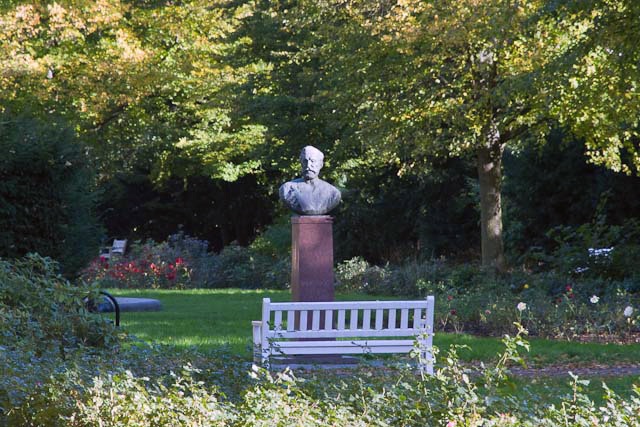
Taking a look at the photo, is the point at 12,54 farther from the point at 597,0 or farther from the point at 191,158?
the point at 597,0

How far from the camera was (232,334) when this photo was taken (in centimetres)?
1266

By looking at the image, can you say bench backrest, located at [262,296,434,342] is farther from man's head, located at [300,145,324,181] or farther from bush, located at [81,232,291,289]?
bush, located at [81,232,291,289]

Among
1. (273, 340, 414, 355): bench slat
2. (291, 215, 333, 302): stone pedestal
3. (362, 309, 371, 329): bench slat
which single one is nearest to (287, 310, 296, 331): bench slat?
(273, 340, 414, 355): bench slat

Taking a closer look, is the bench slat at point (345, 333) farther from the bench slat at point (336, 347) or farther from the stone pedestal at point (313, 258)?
the stone pedestal at point (313, 258)

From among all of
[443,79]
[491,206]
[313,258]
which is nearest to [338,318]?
[313,258]

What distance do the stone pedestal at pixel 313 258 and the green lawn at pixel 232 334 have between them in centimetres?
92

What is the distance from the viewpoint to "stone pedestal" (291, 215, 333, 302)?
34.8 ft

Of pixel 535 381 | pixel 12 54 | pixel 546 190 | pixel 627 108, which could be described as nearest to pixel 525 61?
pixel 627 108

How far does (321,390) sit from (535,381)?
2996mm

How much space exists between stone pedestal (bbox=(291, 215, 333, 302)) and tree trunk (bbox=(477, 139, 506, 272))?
30.8 feet

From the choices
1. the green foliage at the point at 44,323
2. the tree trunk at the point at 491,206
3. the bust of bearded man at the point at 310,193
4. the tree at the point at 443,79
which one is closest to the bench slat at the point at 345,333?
the green foliage at the point at 44,323

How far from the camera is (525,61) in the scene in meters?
17.5

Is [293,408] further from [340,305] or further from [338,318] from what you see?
[340,305]

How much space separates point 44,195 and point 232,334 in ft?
14.0
